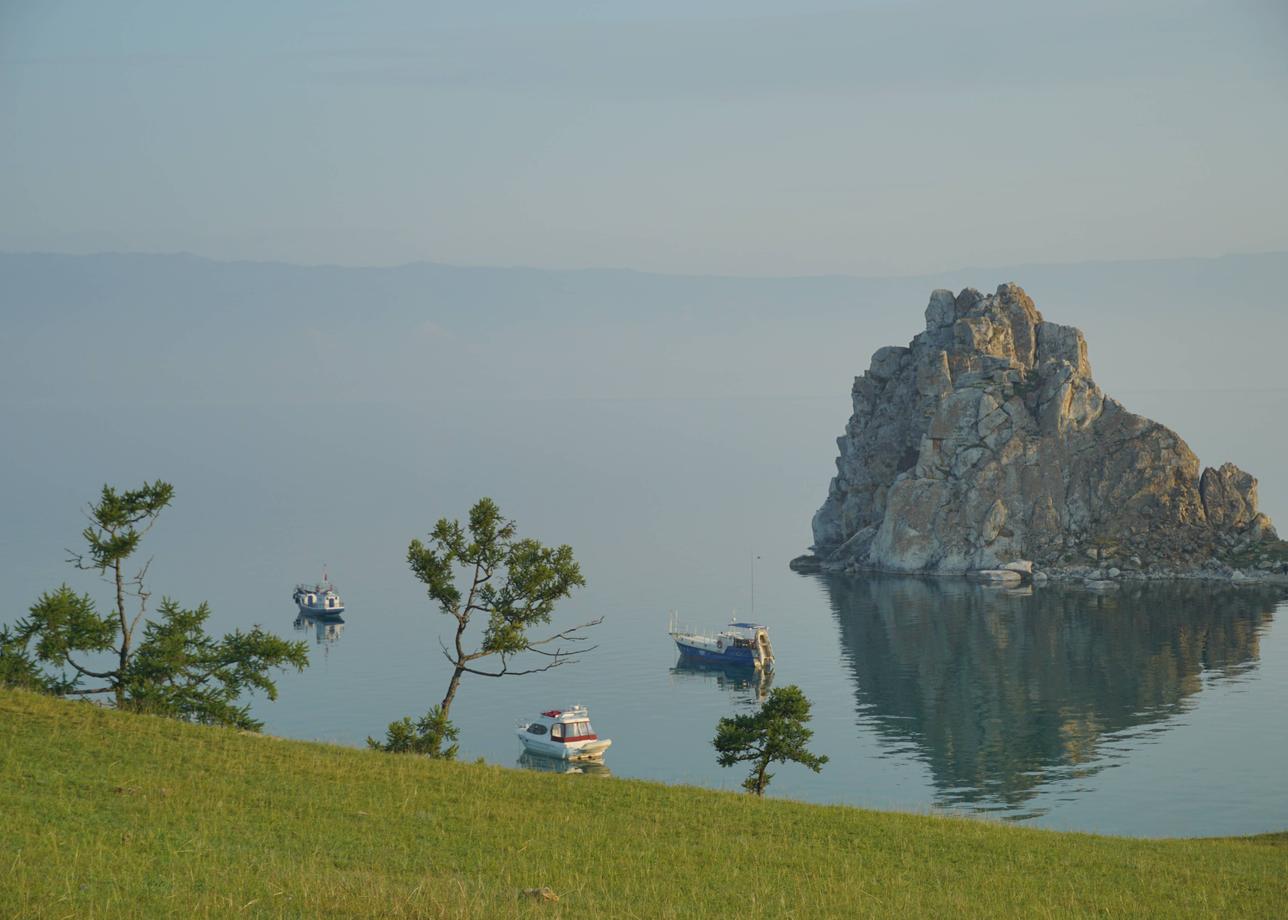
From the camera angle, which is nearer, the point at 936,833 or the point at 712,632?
the point at 936,833

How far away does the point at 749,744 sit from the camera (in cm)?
4953

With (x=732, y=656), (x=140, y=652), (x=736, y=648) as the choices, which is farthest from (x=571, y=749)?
(x=140, y=652)

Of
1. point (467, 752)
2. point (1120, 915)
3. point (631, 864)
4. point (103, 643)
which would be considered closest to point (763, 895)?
point (631, 864)

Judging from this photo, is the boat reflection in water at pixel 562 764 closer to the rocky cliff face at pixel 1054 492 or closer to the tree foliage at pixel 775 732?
the tree foliage at pixel 775 732

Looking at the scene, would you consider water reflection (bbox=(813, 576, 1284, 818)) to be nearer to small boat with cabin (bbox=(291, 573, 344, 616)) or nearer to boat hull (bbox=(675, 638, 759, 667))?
boat hull (bbox=(675, 638, 759, 667))

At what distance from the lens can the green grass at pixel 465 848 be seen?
1917 centimetres

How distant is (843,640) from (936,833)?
344 ft

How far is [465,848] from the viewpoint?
80.2 ft

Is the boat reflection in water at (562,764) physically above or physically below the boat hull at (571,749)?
below

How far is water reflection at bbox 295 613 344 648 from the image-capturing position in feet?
428

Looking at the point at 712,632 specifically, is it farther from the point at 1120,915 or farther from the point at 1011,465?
the point at 1120,915

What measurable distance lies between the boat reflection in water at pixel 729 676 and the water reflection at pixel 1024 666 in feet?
29.9

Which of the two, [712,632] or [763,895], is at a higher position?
[712,632]

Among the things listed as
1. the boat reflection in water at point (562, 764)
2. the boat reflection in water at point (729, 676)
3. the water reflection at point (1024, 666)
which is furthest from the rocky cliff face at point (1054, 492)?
the boat reflection in water at point (562, 764)
